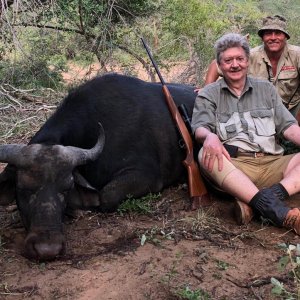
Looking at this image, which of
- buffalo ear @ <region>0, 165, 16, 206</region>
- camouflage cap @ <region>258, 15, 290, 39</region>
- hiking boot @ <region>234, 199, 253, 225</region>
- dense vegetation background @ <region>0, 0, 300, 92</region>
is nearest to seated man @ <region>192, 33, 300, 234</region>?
hiking boot @ <region>234, 199, 253, 225</region>

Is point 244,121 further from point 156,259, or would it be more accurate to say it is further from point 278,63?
point 156,259

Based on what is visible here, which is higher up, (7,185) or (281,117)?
(281,117)

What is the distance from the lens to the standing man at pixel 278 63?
17.5 ft

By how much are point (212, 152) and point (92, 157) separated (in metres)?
0.98

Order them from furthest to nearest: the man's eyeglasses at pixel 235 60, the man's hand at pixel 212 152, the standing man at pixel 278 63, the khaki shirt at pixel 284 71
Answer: the khaki shirt at pixel 284 71 → the standing man at pixel 278 63 → the man's eyeglasses at pixel 235 60 → the man's hand at pixel 212 152

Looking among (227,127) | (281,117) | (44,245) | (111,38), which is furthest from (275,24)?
(111,38)

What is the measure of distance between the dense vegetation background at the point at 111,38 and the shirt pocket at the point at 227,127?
5.09m

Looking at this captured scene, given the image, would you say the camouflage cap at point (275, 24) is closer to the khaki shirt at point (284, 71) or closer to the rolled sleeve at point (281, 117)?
the khaki shirt at point (284, 71)

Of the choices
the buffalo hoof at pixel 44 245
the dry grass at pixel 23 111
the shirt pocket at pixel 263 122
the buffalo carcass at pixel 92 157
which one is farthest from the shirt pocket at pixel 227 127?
the dry grass at pixel 23 111

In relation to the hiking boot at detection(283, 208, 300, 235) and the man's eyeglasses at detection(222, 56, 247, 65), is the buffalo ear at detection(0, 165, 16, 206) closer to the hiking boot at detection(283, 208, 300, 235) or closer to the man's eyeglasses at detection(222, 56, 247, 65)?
the man's eyeglasses at detection(222, 56, 247, 65)

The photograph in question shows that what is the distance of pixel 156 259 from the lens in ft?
11.2

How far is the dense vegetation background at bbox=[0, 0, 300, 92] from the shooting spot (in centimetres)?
903

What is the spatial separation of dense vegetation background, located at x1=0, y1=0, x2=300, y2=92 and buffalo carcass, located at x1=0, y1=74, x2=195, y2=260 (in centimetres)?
387

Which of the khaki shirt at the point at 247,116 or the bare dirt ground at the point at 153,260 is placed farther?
the khaki shirt at the point at 247,116
